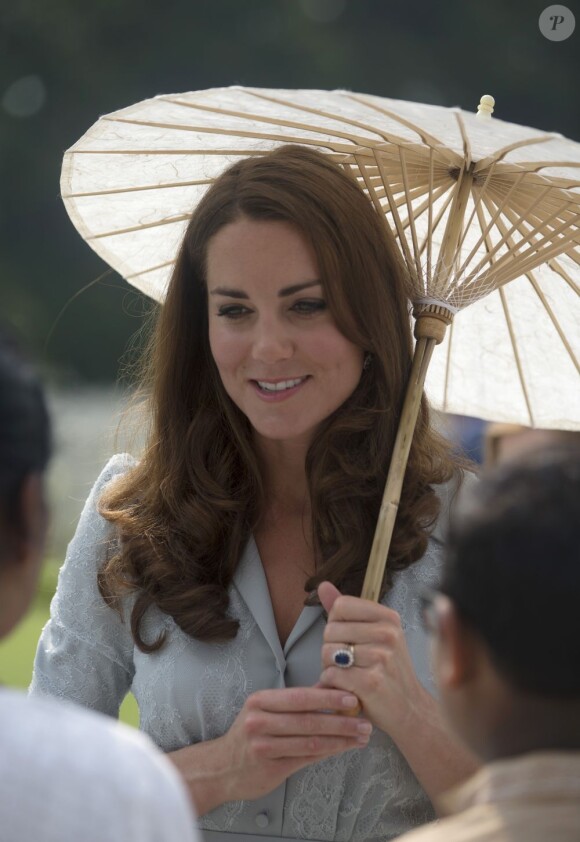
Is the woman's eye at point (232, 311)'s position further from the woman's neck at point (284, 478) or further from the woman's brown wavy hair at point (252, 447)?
the woman's neck at point (284, 478)

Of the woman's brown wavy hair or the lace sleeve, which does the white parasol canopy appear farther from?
the lace sleeve

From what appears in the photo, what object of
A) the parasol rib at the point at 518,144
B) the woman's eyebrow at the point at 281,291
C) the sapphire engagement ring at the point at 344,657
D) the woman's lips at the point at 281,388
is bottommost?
the sapphire engagement ring at the point at 344,657

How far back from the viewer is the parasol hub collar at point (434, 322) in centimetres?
277

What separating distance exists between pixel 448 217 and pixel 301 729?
1134 millimetres

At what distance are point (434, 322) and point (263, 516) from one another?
22.2 inches

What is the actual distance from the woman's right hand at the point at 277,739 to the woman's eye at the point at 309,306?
0.76 m

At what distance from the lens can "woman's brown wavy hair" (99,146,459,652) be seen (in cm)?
280

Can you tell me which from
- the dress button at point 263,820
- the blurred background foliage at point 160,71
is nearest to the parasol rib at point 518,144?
the dress button at point 263,820

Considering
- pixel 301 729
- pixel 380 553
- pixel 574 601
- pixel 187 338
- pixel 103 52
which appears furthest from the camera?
pixel 103 52

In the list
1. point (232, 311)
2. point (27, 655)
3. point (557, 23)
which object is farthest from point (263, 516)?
point (557, 23)

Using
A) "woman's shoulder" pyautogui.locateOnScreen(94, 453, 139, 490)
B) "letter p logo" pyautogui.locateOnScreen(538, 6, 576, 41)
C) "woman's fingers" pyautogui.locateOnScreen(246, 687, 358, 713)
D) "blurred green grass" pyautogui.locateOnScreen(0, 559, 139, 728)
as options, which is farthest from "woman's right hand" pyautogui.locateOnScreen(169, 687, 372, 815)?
"letter p logo" pyautogui.locateOnScreen(538, 6, 576, 41)

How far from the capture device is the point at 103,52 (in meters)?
18.5

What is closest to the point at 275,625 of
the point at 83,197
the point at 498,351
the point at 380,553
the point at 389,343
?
the point at 380,553

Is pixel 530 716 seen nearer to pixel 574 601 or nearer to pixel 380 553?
pixel 574 601
